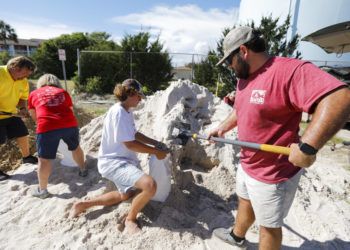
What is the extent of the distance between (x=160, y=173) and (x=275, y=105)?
Answer: 1543mm

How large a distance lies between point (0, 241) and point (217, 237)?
80.7 inches

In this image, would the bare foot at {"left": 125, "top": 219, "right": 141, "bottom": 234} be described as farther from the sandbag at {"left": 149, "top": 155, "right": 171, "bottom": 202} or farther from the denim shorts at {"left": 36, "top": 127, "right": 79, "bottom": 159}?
the denim shorts at {"left": 36, "top": 127, "right": 79, "bottom": 159}

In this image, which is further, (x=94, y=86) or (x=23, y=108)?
(x=94, y=86)

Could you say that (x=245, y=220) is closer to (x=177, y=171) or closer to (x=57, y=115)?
(x=177, y=171)

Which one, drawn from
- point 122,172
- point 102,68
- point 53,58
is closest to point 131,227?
point 122,172

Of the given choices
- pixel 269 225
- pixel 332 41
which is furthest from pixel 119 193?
pixel 332 41

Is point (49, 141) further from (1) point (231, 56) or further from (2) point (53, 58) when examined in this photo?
(2) point (53, 58)

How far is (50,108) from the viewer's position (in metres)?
3.50

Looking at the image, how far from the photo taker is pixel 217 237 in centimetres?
280

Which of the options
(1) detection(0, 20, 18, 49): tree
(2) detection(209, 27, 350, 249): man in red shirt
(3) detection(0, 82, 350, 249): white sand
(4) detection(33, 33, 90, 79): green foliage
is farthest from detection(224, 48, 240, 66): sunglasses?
(1) detection(0, 20, 18, 49): tree

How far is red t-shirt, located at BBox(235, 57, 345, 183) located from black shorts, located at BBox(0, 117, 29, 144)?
3.49m

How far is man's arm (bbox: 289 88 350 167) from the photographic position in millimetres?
1576

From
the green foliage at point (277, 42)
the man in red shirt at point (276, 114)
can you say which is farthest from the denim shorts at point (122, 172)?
the green foliage at point (277, 42)

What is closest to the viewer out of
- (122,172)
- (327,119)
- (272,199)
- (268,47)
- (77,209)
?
(327,119)
